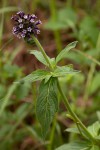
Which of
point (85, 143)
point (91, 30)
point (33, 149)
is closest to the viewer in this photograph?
point (85, 143)

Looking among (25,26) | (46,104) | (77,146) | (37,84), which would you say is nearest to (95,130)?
(77,146)

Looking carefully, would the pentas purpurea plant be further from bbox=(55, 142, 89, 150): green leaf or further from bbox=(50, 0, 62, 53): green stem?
bbox=(50, 0, 62, 53): green stem

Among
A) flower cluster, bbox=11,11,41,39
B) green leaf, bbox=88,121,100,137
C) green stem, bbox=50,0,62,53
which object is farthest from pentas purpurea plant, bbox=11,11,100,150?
green stem, bbox=50,0,62,53

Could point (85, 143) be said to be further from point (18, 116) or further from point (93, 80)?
point (93, 80)

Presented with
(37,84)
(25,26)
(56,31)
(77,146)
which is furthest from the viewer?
(56,31)

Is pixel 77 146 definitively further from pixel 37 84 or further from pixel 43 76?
pixel 37 84

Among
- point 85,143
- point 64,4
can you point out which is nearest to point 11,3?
point 64,4
